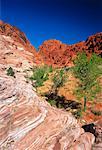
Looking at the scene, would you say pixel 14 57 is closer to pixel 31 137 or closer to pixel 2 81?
pixel 2 81

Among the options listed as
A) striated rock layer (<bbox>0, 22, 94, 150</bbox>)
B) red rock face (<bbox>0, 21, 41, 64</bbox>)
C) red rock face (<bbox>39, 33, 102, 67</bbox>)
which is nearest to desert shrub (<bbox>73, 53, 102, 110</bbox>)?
striated rock layer (<bbox>0, 22, 94, 150</bbox>)

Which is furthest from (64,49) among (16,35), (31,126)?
(31,126)

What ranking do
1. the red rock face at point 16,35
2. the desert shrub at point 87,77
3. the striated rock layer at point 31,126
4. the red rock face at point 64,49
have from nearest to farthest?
the striated rock layer at point 31,126
the desert shrub at point 87,77
the red rock face at point 16,35
the red rock face at point 64,49

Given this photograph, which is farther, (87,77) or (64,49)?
(64,49)

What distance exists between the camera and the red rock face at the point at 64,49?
152938 millimetres

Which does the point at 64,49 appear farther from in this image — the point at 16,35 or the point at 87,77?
the point at 87,77

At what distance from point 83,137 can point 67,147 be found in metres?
3.02

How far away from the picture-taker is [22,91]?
2278 centimetres

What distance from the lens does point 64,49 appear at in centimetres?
18162

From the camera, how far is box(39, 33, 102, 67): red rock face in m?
153

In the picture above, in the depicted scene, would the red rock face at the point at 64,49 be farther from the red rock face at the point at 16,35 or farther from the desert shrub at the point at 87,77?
the desert shrub at the point at 87,77

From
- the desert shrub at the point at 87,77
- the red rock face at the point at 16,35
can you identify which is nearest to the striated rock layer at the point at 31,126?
the desert shrub at the point at 87,77

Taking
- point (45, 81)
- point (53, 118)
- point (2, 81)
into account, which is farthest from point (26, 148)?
point (45, 81)

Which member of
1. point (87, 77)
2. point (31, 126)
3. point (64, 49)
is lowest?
point (31, 126)
